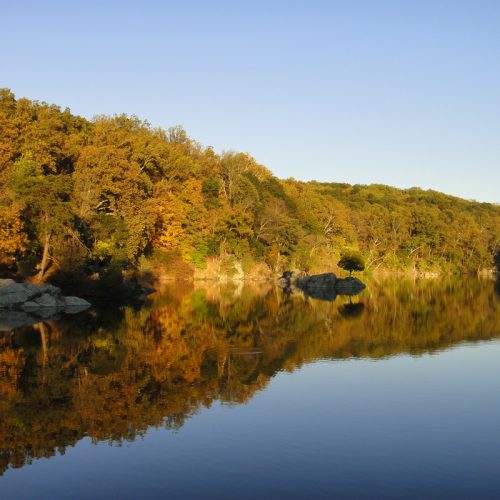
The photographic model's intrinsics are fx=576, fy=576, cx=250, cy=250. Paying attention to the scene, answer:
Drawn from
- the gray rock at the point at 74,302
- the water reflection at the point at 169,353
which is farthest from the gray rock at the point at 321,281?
the gray rock at the point at 74,302

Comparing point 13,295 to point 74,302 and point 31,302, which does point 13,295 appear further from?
point 74,302

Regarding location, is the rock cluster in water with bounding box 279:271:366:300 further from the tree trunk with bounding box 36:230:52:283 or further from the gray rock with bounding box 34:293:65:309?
the gray rock with bounding box 34:293:65:309

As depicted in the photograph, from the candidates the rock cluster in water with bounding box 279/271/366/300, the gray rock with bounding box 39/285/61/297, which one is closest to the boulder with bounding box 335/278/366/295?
the rock cluster in water with bounding box 279/271/366/300

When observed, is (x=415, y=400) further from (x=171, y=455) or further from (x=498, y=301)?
(x=498, y=301)

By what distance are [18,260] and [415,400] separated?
→ 109ft

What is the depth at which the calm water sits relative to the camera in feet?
33.9

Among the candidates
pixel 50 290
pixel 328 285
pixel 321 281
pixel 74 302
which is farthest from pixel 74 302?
pixel 321 281

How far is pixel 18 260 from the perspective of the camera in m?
41.4

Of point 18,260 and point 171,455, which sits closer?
point 171,455

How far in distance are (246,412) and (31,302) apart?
25.2 m

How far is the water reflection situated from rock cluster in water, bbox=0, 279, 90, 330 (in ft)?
9.07

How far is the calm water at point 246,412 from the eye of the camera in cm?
1034

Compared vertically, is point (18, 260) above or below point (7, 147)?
below

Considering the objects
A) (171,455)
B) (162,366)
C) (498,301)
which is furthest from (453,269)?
(171,455)
